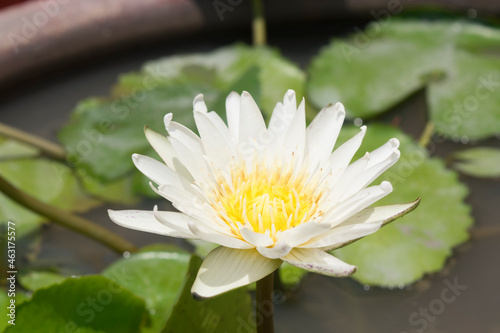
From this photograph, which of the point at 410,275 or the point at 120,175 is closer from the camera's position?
the point at 410,275

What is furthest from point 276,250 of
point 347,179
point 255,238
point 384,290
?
point 384,290

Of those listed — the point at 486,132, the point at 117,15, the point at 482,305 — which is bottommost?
the point at 482,305

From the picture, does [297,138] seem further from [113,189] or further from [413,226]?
[113,189]

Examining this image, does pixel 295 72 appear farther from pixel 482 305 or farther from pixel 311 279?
pixel 482 305

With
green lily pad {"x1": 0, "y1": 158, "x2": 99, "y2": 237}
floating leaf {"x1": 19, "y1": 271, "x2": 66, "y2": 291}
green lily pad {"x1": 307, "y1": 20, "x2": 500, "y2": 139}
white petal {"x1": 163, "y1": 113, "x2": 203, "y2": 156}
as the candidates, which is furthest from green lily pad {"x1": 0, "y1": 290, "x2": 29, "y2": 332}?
green lily pad {"x1": 307, "y1": 20, "x2": 500, "y2": 139}

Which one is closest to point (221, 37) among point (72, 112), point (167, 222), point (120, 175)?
point (72, 112)
